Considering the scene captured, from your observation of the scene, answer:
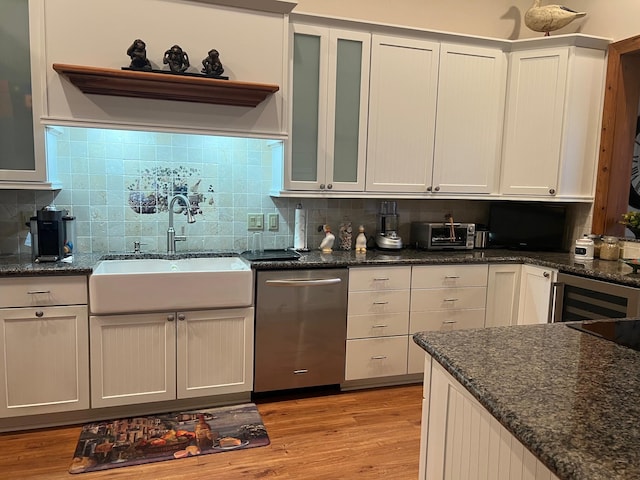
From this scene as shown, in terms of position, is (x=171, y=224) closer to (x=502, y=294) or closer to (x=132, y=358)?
(x=132, y=358)

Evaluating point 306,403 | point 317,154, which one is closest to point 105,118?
point 317,154

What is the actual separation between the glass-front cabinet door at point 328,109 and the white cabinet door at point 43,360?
150cm

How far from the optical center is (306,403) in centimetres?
302

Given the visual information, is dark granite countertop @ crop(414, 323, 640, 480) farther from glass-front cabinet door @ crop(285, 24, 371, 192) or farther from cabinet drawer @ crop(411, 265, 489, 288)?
glass-front cabinet door @ crop(285, 24, 371, 192)

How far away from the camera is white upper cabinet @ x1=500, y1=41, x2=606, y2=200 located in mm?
3314

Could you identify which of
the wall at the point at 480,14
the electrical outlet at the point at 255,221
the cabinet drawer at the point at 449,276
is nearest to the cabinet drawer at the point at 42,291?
the electrical outlet at the point at 255,221

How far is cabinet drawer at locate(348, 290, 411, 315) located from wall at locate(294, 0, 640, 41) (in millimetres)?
1982

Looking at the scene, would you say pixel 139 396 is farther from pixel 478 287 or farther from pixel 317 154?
pixel 478 287

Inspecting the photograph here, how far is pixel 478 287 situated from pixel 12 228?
3.01 m

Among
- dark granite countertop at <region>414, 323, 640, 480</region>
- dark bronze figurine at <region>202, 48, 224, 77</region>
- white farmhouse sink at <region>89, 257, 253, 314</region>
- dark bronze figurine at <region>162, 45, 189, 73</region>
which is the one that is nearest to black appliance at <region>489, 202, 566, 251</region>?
white farmhouse sink at <region>89, 257, 253, 314</region>

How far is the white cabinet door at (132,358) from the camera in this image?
2619mm

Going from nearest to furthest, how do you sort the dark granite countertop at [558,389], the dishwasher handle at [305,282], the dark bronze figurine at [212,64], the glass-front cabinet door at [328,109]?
the dark granite countertop at [558,389]
the dark bronze figurine at [212,64]
the dishwasher handle at [305,282]
the glass-front cabinet door at [328,109]

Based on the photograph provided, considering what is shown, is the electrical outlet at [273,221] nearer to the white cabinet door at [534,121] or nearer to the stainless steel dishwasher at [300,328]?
the stainless steel dishwasher at [300,328]

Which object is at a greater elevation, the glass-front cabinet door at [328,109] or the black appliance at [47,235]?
the glass-front cabinet door at [328,109]
